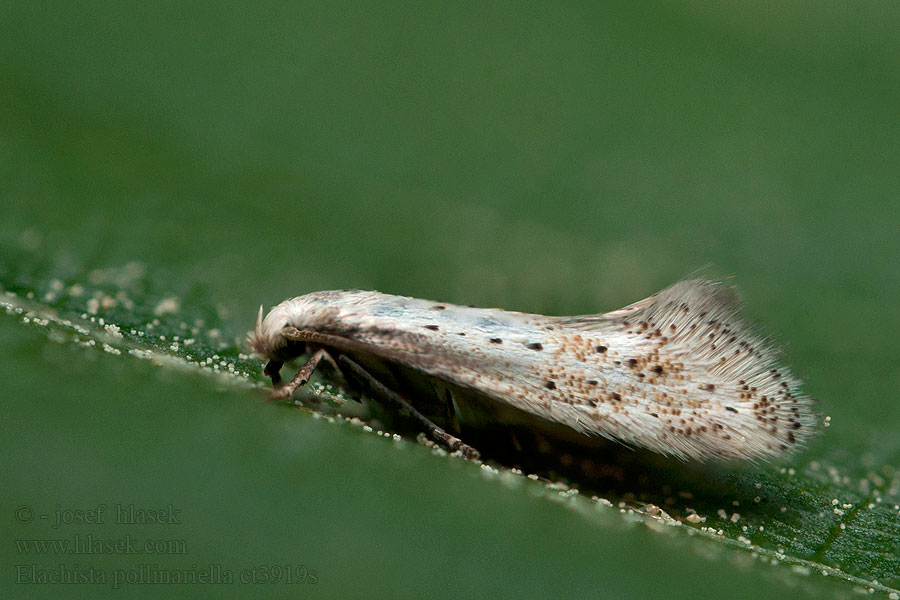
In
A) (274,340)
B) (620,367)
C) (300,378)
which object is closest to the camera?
(620,367)

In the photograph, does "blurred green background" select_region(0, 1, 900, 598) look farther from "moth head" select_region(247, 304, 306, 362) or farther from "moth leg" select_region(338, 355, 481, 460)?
"moth leg" select_region(338, 355, 481, 460)

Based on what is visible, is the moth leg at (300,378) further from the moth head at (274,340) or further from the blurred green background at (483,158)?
the blurred green background at (483,158)

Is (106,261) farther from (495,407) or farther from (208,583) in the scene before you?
(208,583)

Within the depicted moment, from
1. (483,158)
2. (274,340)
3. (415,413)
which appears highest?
(483,158)

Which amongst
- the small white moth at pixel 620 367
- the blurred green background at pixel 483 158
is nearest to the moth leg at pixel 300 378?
the small white moth at pixel 620 367

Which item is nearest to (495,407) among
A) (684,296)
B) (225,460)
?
(684,296)

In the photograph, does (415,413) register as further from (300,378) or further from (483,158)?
(483,158)

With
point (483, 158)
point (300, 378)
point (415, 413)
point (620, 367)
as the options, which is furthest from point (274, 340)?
point (483, 158)
